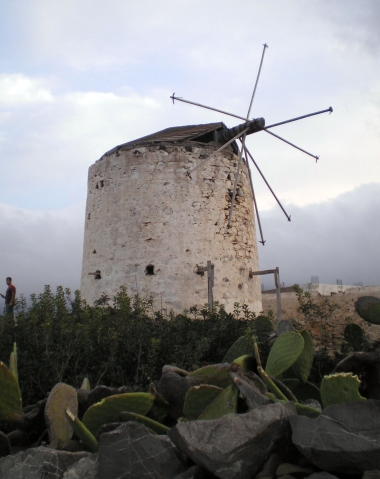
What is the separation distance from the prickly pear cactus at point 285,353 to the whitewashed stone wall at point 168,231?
643 centimetres

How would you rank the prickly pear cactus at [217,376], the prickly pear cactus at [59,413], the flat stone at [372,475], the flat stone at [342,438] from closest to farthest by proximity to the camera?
the flat stone at [372,475] → the flat stone at [342,438] → the prickly pear cactus at [59,413] → the prickly pear cactus at [217,376]

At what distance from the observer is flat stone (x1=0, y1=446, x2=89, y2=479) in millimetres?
2445

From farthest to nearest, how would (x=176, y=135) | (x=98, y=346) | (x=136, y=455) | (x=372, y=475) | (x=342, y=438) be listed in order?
(x=176, y=135)
(x=98, y=346)
(x=136, y=455)
(x=342, y=438)
(x=372, y=475)

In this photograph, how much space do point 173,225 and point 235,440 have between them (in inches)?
319

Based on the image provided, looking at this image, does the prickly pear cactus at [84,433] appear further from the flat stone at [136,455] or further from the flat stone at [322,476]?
the flat stone at [322,476]

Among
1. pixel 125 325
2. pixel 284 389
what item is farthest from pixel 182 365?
pixel 284 389

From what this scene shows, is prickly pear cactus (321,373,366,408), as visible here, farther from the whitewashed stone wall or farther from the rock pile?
the whitewashed stone wall

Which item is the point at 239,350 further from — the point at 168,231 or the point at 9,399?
the point at 168,231

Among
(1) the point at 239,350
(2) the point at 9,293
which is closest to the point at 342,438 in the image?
(1) the point at 239,350

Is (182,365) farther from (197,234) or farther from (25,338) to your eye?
(197,234)

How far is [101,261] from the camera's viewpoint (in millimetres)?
10602

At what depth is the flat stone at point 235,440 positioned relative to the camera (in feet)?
7.23

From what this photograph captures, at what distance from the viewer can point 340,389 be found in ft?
8.81

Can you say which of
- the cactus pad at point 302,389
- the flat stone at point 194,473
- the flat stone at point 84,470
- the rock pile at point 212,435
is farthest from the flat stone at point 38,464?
the cactus pad at point 302,389
